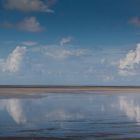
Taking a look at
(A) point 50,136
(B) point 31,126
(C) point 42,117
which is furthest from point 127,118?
(A) point 50,136

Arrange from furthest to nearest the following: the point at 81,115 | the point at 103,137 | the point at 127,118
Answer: the point at 81,115 → the point at 127,118 → the point at 103,137

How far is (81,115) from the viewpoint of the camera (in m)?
32.0

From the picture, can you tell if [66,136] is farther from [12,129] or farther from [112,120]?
[112,120]

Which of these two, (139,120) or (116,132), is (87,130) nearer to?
(116,132)

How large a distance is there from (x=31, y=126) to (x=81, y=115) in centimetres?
789

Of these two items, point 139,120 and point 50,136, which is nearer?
point 50,136

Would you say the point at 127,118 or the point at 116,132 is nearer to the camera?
the point at 116,132

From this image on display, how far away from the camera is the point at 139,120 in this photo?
28.4 m

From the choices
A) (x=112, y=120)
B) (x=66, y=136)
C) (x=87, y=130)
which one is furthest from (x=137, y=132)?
(x=112, y=120)

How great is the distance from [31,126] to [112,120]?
679 cm

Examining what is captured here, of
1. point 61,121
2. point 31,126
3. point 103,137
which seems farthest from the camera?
point 61,121

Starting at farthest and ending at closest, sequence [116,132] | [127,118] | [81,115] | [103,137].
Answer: [81,115], [127,118], [116,132], [103,137]

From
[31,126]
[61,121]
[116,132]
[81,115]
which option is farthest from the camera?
[81,115]

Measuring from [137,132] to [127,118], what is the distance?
744 cm
